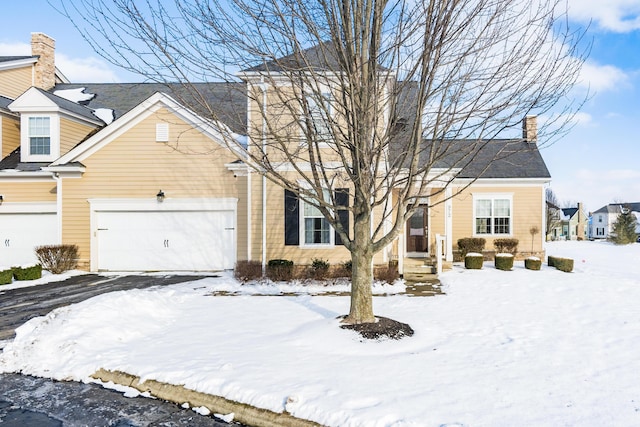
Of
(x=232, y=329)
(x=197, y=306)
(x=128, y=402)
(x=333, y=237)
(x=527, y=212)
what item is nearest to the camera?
(x=128, y=402)

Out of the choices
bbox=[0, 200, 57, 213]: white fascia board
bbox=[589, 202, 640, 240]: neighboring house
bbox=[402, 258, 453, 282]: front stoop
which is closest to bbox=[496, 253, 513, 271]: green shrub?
bbox=[402, 258, 453, 282]: front stoop

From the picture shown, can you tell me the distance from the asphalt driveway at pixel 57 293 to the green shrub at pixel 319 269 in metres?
3.64

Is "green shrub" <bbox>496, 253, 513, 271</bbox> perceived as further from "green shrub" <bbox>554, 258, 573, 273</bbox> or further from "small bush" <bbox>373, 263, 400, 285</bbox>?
"small bush" <bbox>373, 263, 400, 285</bbox>

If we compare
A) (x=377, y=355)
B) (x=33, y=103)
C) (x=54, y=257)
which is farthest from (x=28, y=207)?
(x=377, y=355)

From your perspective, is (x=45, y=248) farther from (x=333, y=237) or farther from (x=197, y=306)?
(x=333, y=237)

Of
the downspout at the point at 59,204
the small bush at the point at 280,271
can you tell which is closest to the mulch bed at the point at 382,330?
the small bush at the point at 280,271

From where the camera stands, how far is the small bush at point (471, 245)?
15.4 metres

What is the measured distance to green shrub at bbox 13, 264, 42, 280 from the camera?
11.1 meters

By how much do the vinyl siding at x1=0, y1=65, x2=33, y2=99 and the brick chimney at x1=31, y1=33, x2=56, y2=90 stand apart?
0.86 feet

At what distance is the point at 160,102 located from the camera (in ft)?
41.8

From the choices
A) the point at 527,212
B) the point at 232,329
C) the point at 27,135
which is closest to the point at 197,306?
the point at 232,329

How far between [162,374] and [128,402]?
0.44 m

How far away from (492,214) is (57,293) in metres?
15.2

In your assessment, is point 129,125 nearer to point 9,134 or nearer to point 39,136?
point 39,136
